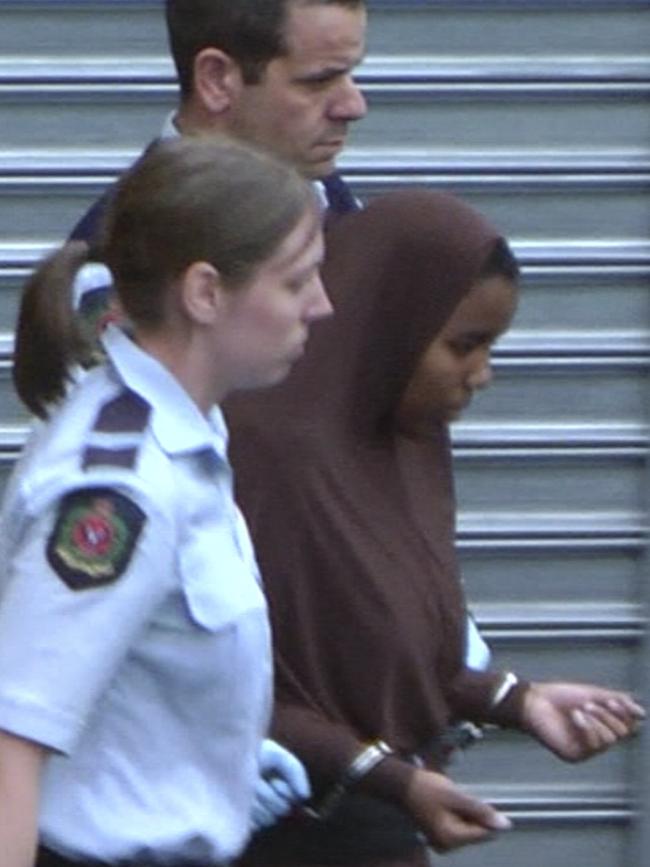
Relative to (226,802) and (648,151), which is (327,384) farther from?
(648,151)

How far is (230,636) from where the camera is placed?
2.82 meters

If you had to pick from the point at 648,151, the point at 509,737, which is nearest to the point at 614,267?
the point at 648,151

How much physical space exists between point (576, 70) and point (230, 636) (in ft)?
9.03

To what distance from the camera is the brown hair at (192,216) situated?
2828 millimetres

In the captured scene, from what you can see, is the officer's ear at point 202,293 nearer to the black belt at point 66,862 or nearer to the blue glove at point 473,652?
the black belt at point 66,862

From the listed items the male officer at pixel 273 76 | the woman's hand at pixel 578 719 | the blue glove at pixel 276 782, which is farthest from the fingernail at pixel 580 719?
the male officer at pixel 273 76

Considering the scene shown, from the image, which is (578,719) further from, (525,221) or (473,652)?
(525,221)

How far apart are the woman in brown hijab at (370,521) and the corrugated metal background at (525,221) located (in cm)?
193

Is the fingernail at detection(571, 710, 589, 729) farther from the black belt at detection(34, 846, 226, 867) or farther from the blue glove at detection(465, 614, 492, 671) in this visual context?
the black belt at detection(34, 846, 226, 867)

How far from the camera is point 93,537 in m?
2.67

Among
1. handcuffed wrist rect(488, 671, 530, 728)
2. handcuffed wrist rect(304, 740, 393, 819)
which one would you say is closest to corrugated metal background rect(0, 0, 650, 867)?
handcuffed wrist rect(488, 671, 530, 728)

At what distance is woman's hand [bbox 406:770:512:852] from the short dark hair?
0.92 metres

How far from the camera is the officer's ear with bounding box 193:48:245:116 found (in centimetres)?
353

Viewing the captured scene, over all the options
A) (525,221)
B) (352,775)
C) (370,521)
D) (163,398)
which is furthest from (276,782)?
(525,221)
